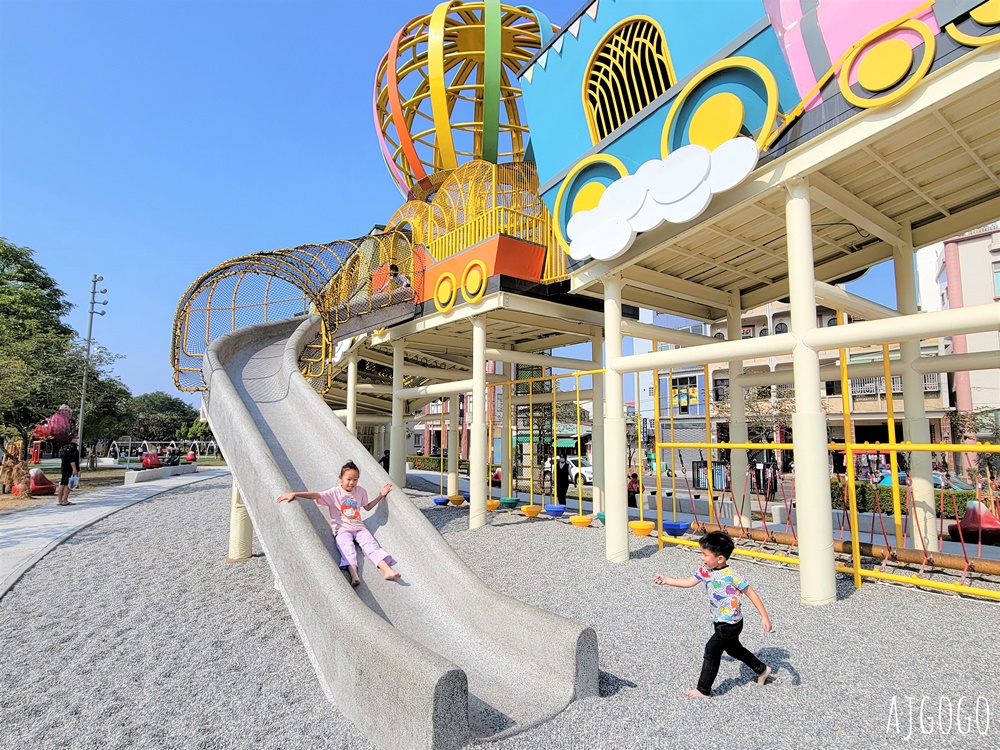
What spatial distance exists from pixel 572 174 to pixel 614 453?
14.9ft

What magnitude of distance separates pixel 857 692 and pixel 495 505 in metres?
9.94

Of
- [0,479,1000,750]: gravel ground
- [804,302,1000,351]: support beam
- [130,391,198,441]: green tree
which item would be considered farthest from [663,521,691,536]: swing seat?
[130,391,198,441]: green tree

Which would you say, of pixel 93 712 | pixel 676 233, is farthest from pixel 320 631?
pixel 676 233

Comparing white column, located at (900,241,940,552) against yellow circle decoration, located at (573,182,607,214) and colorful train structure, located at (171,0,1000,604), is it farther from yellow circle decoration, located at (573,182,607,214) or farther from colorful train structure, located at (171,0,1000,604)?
yellow circle decoration, located at (573,182,607,214)

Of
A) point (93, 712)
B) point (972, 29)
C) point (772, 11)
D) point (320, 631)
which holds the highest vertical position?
point (772, 11)

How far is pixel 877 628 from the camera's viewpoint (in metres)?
5.27

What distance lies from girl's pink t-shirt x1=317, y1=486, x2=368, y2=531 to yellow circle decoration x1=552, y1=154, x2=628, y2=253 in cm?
540

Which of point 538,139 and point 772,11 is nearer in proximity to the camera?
point 772,11

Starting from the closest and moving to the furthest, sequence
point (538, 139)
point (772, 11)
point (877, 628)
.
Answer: point (877, 628)
point (772, 11)
point (538, 139)

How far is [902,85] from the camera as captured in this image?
204 inches

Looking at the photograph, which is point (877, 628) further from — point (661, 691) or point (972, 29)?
point (972, 29)

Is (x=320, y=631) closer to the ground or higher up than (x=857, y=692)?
higher up

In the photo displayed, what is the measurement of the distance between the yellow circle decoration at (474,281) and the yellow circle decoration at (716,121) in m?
5.09

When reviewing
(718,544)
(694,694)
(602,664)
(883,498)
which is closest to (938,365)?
(718,544)
